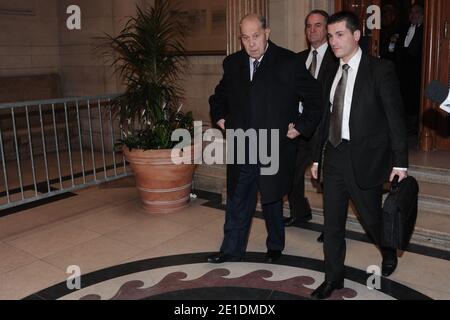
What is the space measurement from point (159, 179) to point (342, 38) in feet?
8.08

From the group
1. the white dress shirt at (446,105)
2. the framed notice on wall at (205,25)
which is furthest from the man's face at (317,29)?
the framed notice on wall at (205,25)

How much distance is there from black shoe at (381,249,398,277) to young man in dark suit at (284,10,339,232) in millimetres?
627

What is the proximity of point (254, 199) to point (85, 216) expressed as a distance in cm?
199

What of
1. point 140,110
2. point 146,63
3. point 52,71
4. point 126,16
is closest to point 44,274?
point 140,110

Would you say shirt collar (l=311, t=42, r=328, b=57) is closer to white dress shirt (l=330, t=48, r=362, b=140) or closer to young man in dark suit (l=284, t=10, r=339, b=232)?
young man in dark suit (l=284, t=10, r=339, b=232)

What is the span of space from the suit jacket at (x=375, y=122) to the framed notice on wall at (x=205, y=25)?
306 centimetres

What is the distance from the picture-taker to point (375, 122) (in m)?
2.67

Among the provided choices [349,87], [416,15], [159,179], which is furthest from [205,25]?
[349,87]

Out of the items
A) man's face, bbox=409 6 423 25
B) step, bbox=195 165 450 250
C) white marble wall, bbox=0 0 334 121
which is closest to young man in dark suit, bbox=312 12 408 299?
step, bbox=195 165 450 250

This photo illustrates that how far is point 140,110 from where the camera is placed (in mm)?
4898

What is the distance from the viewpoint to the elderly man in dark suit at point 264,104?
3016mm

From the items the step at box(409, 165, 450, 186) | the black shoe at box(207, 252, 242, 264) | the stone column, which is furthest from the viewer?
the stone column

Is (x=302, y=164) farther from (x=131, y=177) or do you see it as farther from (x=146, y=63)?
(x=131, y=177)

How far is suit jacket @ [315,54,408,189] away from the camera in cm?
262
